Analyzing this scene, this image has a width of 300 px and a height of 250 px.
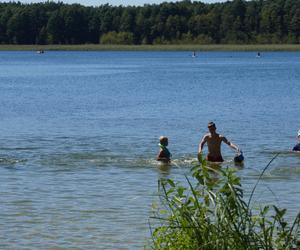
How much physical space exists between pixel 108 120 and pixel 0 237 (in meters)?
22.3

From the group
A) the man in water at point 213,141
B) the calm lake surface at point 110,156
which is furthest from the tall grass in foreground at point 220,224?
the man in water at point 213,141

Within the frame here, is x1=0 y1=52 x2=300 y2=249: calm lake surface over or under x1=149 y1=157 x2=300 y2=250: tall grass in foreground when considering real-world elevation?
under

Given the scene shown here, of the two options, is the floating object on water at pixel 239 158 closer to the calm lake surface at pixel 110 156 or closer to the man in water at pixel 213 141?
the calm lake surface at pixel 110 156

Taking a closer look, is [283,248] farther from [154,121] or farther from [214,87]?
[214,87]

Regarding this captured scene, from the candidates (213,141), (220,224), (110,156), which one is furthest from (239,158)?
(220,224)

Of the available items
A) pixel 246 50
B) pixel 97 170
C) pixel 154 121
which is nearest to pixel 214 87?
pixel 154 121

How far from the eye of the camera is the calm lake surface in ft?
47.3

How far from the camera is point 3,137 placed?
29078 millimetres

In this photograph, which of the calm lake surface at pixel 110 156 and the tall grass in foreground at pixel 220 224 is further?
the calm lake surface at pixel 110 156

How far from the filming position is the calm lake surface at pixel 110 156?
47.3ft

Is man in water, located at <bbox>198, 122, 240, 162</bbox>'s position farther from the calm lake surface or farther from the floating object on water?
the calm lake surface

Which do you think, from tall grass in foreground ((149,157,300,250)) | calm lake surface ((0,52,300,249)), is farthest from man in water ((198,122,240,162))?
tall grass in foreground ((149,157,300,250))

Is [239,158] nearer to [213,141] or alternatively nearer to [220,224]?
[213,141]

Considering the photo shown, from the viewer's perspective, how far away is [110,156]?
2373 centimetres
